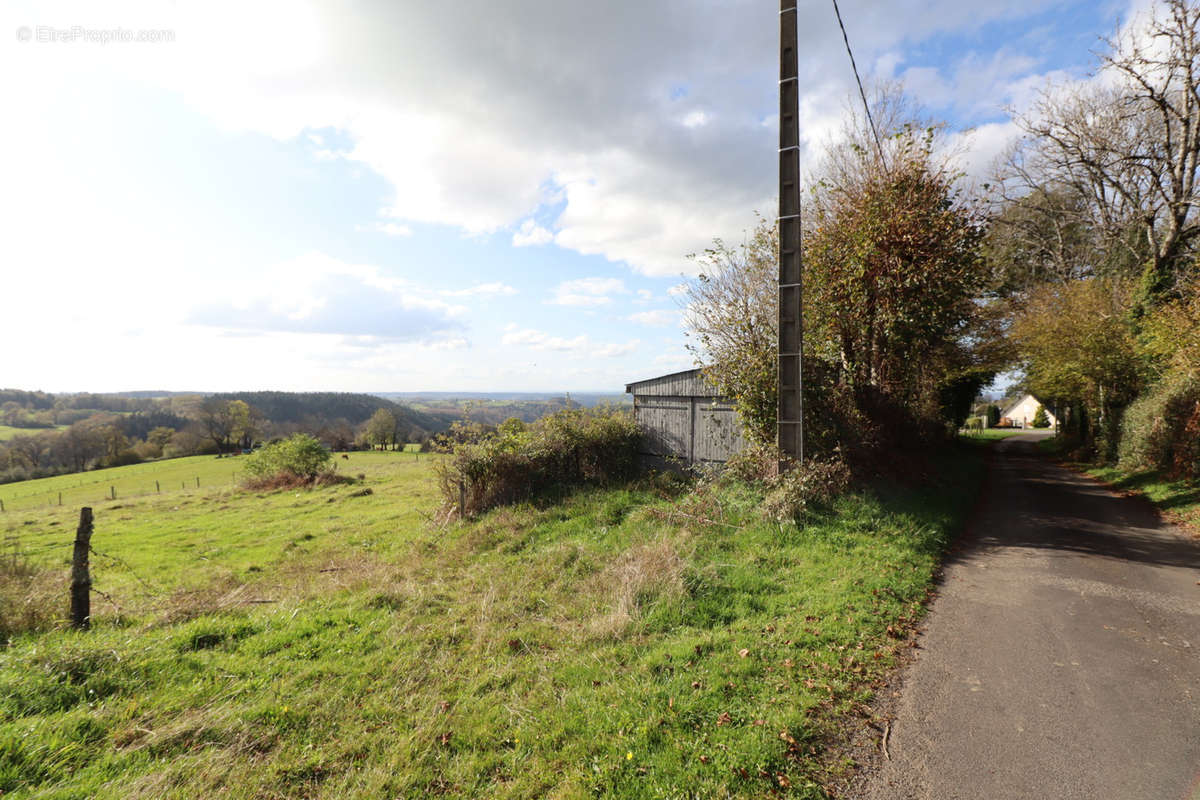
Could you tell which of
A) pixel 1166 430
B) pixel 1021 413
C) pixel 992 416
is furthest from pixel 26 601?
pixel 1021 413

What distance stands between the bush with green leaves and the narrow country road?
29.4 m

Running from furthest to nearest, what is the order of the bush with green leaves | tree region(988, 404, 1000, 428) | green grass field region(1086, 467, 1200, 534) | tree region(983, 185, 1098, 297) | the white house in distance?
1. the white house in distance
2. tree region(988, 404, 1000, 428)
3. the bush with green leaves
4. tree region(983, 185, 1098, 297)
5. green grass field region(1086, 467, 1200, 534)

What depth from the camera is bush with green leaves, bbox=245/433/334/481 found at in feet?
88.6

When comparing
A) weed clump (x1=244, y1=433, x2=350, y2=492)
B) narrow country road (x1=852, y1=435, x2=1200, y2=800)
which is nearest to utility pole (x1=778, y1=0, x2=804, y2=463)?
narrow country road (x1=852, y1=435, x2=1200, y2=800)

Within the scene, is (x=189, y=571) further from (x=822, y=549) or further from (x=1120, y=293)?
(x=1120, y=293)

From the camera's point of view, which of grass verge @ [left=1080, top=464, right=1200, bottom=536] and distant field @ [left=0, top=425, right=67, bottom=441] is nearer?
grass verge @ [left=1080, top=464, right=1200, bottom=536]

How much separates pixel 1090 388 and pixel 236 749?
91.4ft

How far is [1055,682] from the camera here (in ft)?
13.7

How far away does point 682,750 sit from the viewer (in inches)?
136

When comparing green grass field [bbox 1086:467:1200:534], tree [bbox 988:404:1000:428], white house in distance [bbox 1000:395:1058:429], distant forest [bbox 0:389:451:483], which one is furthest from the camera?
white house in distance [bbox 1000:395:1058:429]

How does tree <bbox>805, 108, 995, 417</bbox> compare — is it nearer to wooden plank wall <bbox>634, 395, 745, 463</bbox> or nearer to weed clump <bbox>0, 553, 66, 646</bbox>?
wooden plank wall <bbox>634, 395, 745, 463</bbox>

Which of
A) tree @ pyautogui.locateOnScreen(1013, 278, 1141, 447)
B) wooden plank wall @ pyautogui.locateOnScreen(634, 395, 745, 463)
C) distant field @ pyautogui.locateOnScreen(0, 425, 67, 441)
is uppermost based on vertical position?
tree @ pyautogui.locateOnScreen(1013, 278, 1141, 447)

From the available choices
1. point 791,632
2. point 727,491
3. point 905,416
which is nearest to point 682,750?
point 791,632

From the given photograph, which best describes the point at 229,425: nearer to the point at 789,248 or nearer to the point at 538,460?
the point at 538,460
